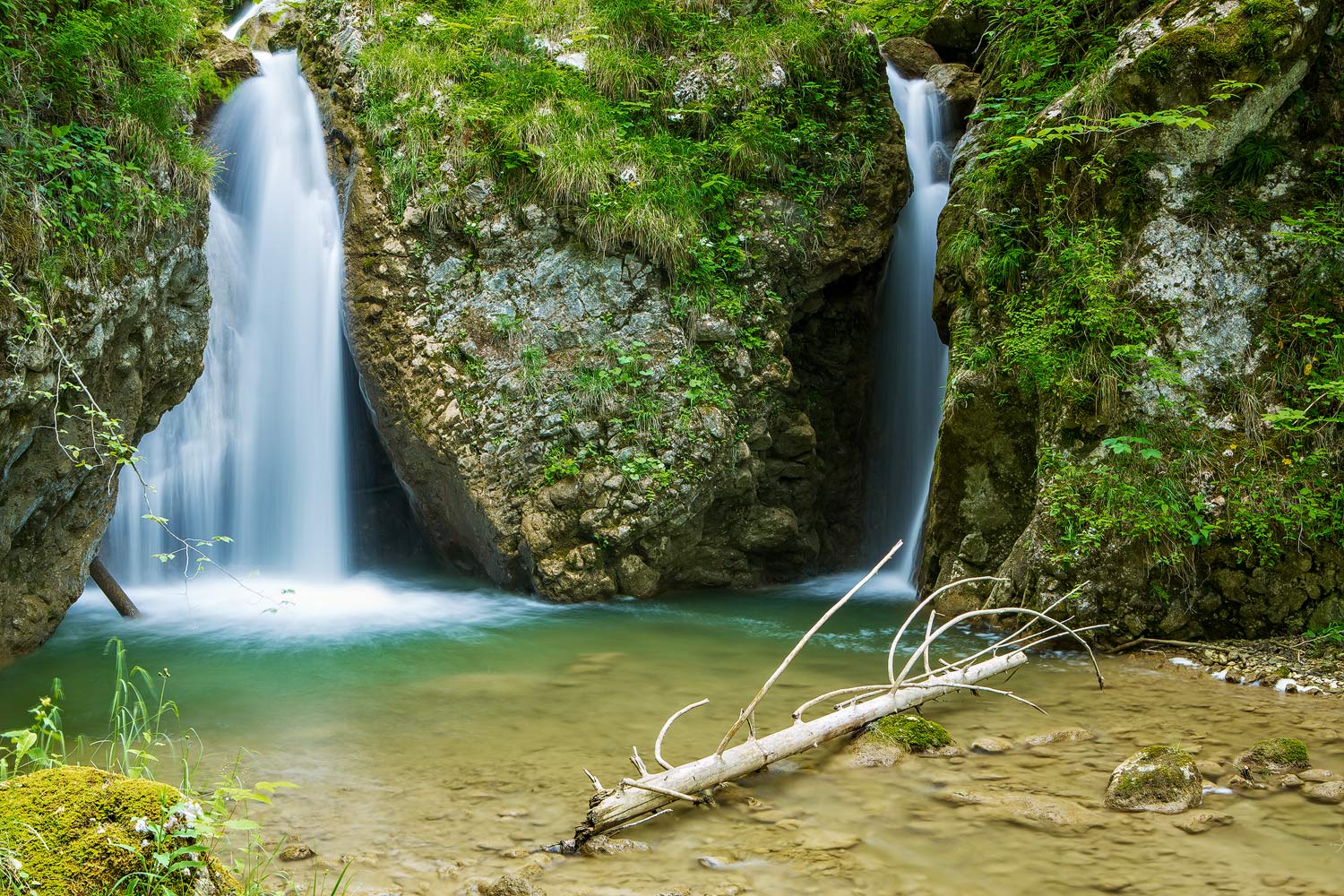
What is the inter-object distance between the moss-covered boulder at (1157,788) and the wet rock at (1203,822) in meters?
0.07

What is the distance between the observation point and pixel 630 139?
342 inches

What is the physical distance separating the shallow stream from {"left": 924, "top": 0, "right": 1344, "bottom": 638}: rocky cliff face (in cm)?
88

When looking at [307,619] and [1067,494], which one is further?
[307,619]

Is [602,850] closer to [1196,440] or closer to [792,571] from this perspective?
[1196,440]

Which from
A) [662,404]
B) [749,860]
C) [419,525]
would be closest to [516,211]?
[662,404]

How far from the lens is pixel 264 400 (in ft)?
28.7

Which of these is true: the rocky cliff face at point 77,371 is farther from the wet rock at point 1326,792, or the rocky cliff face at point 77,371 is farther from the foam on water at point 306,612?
the wet rock at point 1326,792

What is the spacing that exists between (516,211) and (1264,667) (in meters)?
6.74

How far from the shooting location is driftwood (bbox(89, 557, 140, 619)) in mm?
7133

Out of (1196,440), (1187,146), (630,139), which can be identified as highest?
(630,139)

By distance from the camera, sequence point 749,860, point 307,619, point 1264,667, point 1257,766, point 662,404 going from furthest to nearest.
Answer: point 662,404 → point 307,619 → point 1264,667 → point 1257,766 → point 749,860

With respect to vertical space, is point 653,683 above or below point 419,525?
below

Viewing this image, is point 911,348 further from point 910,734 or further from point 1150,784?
point 1150,784

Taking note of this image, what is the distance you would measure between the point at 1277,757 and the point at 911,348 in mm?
6059
